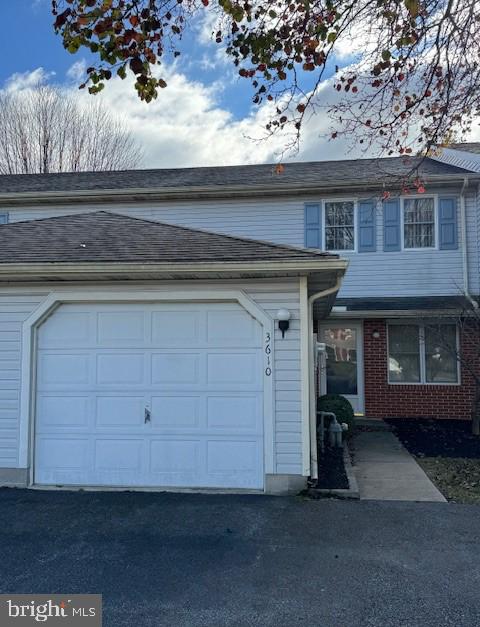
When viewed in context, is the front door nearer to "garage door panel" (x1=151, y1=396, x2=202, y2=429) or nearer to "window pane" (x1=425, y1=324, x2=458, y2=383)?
"window pane" (x1=425, y1=324, x2=458, y2=383)

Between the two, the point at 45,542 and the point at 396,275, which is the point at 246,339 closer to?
the point at 45,542

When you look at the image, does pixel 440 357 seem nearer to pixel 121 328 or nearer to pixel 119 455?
pixel 121 328

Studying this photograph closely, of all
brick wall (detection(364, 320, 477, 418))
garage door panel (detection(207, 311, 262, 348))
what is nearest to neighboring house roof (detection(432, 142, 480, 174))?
brick wall (detection(364, 320, 477, 418))

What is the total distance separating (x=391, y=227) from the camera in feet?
39.1

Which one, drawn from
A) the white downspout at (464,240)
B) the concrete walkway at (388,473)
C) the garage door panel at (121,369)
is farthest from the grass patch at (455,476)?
the white downspout at (464,240)

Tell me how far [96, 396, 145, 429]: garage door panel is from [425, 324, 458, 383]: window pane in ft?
26.2

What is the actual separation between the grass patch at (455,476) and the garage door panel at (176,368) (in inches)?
139

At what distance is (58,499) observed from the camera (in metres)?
5.86

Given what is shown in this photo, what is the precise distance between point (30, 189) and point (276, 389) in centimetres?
1031

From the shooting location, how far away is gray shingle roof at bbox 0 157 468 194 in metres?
12.2

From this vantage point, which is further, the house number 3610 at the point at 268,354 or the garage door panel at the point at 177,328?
the garage door panel at the point at 177,328

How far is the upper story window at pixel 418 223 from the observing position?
38.9 feet

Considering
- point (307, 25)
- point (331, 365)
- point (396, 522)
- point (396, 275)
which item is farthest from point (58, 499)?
point (396, 275)

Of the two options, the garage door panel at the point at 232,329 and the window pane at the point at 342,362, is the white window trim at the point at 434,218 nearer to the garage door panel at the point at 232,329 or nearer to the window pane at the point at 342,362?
the window pane at the point at 342,362
